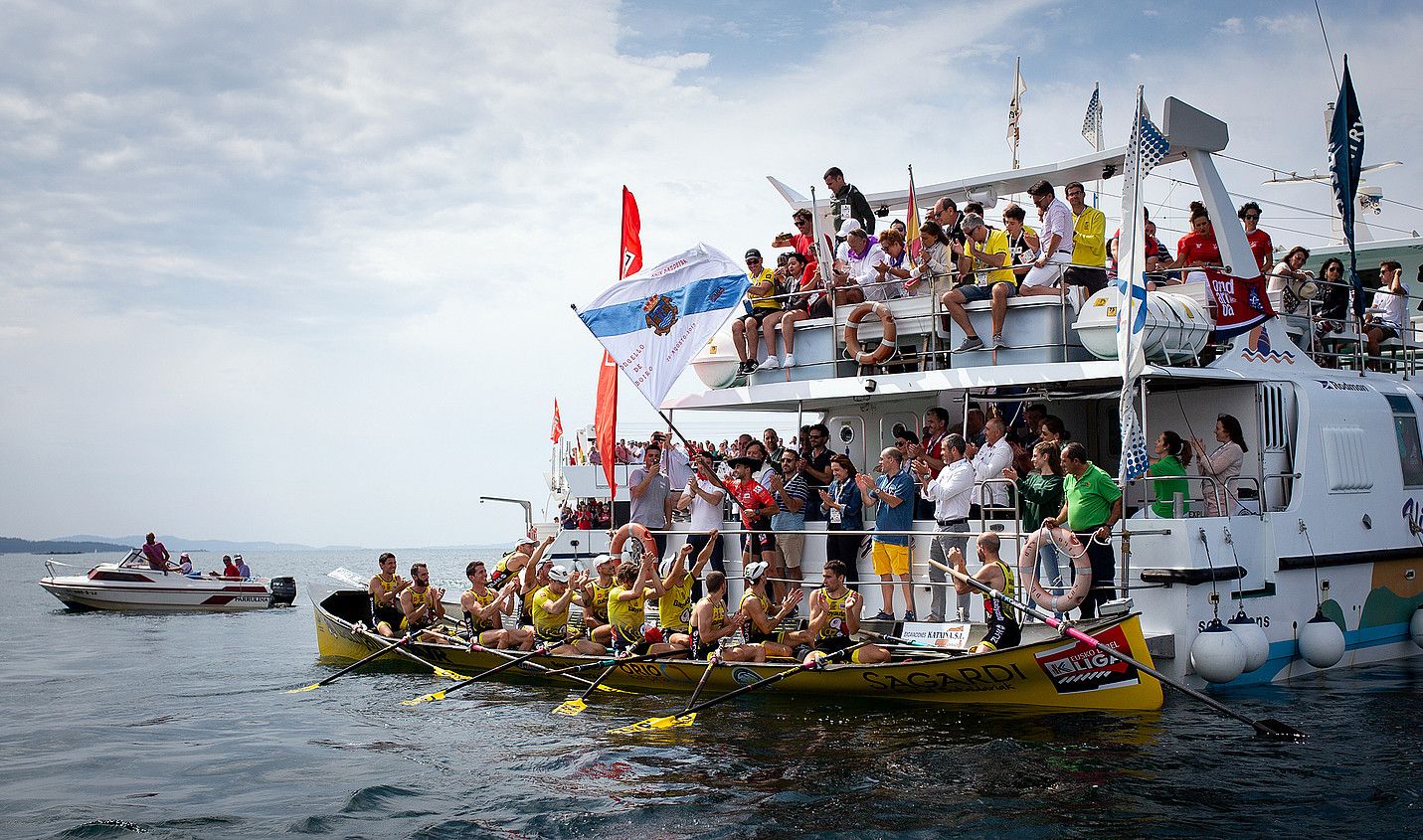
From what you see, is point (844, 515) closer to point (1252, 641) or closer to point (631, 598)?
point (631, 598)

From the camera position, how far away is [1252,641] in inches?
458

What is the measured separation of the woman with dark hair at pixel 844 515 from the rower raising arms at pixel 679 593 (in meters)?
1.31

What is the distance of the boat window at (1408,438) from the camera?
15.0m

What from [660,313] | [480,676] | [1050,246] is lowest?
[480,676]

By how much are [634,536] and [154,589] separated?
1004 inches

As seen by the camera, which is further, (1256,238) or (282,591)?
(282,591)

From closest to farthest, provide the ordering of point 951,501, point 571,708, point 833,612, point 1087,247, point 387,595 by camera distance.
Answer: point 833,612, point 951,501, point 571,708, point 1087,247, point 387,595

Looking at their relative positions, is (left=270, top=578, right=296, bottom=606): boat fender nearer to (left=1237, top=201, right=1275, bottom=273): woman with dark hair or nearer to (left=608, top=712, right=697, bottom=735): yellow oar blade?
(left=608, top=712, right=697, bottom=735): yellow oar blade

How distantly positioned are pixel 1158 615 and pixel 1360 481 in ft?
13.5

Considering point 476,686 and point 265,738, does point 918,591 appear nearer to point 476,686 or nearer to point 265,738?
point 476,686

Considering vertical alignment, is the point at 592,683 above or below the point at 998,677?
below

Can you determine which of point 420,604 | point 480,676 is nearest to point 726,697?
point 480,676

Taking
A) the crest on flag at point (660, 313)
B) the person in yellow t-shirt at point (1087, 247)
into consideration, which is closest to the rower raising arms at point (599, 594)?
the crest on flag at point (660, 313)

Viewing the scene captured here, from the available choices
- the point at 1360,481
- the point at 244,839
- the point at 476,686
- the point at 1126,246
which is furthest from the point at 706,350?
the point at 244,839
